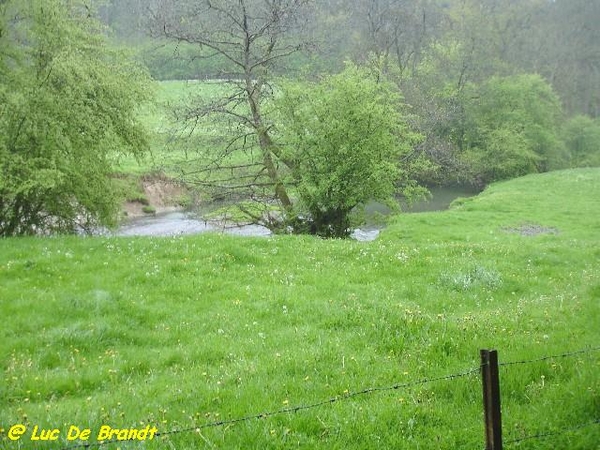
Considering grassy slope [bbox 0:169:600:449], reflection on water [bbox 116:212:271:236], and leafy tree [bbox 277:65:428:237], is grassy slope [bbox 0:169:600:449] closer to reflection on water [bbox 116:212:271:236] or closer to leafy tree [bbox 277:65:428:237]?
leafy tree [bbox 277:65:428:237]

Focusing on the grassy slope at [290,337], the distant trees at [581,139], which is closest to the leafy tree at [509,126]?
the distant trees at [581,139]

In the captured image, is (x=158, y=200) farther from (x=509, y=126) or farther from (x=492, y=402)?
(x=492, y=402)

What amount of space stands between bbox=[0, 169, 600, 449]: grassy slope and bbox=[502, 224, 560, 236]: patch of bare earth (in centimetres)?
1333

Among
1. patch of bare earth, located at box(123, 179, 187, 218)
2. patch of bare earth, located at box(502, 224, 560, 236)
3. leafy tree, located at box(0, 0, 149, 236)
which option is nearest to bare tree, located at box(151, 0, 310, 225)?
leafy tree, located at box(0, 0, 149, 236)

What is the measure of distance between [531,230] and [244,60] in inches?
741

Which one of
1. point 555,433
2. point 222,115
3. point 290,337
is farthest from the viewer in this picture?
point 222,115

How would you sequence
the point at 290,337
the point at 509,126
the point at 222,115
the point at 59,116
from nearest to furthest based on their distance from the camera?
the point at 290,337
the point at 59,116
the point at 222,115
the point at 509,126

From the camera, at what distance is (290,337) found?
9.61 meters

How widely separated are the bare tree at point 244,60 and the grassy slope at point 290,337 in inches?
372

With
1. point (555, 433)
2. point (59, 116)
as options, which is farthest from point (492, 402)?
point (59, 116)

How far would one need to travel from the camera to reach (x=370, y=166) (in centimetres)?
2431

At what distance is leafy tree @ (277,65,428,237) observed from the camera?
24.1m

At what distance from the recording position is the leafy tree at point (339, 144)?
2414cm

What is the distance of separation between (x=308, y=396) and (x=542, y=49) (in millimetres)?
80570
